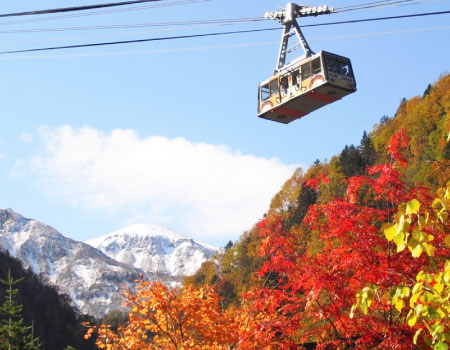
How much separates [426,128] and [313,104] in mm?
76106

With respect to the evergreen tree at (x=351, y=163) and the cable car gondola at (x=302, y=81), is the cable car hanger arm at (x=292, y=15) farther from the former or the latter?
the evergreen tree at (x=351, y=163)

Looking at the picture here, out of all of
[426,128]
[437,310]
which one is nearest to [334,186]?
[426,128]

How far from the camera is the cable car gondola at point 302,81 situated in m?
18.4

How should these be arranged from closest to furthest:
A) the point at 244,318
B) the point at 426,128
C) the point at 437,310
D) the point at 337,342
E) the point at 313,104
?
the point at 437,310, the point at 337,342, the point at 244,318, the point at 313,104, the point at 426,128

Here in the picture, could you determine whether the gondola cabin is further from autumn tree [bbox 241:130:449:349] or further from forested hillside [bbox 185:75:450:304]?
forested hillside [bbox 185:75:450:304]

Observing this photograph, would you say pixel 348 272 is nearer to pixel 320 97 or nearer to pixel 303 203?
pixel 320 97

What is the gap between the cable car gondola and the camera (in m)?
18.4

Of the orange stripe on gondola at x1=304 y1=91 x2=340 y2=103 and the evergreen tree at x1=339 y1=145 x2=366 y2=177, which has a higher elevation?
the evergreen tree at x1=339 y1=145 x2=366 y2=177

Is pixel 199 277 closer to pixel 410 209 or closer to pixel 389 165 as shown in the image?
pixel 389 165

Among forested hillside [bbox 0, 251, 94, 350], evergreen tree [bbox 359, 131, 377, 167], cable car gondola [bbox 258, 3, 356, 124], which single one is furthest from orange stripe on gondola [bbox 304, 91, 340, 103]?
evergreen tree [bbox 359, 131, 377, 167]

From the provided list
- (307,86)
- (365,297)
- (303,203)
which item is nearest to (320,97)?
(307,86)

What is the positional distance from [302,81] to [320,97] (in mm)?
774

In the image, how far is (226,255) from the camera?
99375 mm

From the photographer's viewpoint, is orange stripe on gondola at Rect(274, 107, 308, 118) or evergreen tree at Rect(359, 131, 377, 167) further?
evergreen tree at Rect(359, 131, 377, 167)
